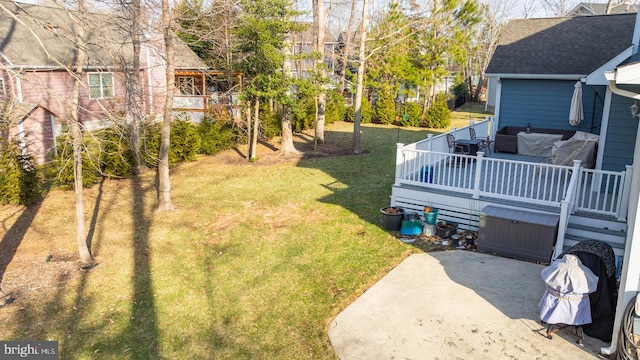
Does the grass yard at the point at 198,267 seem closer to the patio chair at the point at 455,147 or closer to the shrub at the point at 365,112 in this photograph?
the patio chair at the point at 455,147

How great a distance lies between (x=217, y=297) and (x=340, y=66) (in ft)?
72.2

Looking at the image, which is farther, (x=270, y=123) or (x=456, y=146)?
(x=270, y=123)

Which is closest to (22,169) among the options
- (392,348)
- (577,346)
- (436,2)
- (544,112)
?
(392,348)

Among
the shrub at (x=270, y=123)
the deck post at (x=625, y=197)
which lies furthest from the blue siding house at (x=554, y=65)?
the shrub at (x=270, y=123)

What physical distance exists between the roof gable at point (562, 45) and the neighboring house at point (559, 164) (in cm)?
3

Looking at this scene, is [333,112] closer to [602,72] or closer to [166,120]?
[166,120]

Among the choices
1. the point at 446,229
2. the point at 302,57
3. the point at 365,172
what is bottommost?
the point at 446,229

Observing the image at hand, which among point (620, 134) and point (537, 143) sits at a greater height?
point (620, 134)

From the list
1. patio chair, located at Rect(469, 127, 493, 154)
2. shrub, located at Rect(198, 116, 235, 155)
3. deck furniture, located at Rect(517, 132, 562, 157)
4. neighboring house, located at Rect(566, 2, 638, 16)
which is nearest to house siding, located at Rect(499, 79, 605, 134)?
deck furniture, located at Rect(517, 132, 562, 157)

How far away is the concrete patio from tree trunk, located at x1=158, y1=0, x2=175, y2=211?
239 inches

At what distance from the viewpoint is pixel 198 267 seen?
7.96 m

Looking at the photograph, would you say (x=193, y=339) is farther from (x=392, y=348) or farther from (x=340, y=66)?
(x=340, y=66)

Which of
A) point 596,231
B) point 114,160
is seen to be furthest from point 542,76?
point 114,160

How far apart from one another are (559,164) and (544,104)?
13.1ft
